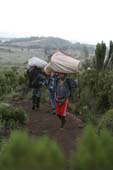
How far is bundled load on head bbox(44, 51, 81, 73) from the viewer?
10.9 meters

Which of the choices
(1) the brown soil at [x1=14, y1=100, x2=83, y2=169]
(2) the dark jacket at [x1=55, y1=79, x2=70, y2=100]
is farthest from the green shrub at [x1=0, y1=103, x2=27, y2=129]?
(2) the dark jacket at [x1=55, y1=79, x2=70, y2=100]

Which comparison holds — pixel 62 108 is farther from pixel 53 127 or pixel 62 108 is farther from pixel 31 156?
pixel 31 156

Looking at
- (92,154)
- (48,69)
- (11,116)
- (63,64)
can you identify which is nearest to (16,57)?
(48,69)

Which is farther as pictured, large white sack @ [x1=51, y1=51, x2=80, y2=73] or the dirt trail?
large white sack @ [x1=51, y1=51, x2=80, y2=73]

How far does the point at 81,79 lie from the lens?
15133 mm

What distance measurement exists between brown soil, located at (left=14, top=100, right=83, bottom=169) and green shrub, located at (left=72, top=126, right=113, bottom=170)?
17.4 feet

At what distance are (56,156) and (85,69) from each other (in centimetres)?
1320

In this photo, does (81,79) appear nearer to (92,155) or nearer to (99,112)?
(99,112)

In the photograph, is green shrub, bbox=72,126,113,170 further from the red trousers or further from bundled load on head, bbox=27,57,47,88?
bundled load on head, bbox=27,57,47,88

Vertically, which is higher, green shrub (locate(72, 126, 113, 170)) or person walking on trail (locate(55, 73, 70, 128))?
green shrub (locate(72, 126, 113, 170))

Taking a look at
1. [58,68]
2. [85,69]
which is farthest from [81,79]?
[58,68]

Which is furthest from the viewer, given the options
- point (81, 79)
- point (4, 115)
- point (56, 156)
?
point (81, 79)

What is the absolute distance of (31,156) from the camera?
2238 mm

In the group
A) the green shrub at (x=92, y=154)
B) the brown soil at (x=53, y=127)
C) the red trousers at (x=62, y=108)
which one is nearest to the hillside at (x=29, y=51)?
the brown soil at (x=53, y=127)
